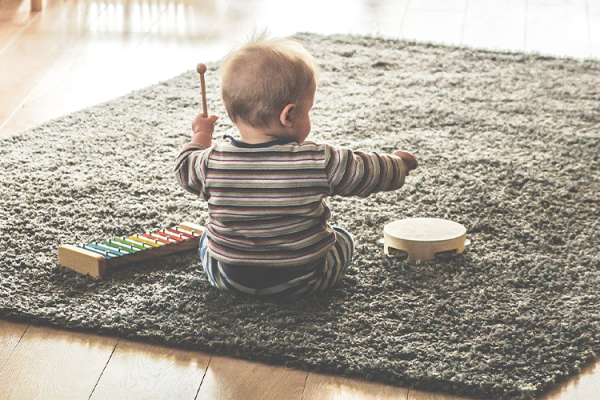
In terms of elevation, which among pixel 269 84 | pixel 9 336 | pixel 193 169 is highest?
pixel 269 84

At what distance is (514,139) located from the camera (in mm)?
1952

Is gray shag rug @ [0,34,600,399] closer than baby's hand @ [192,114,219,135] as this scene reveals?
Yes

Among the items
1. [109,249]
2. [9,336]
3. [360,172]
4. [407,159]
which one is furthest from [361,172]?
[9,336]

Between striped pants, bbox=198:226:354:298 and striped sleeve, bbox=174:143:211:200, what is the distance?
0.11 meters

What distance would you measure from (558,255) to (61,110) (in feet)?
4.38

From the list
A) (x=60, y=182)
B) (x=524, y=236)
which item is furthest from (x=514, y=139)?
(x=60, y=182)

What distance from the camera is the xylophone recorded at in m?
1.36

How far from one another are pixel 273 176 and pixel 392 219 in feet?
1.39

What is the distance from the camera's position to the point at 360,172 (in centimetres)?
123

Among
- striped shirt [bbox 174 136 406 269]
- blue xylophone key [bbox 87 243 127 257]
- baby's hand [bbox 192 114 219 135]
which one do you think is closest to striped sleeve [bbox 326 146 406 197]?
striped shirt [bbox 174 136 406 269]

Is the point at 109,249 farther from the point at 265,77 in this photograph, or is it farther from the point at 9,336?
the point at 265,77

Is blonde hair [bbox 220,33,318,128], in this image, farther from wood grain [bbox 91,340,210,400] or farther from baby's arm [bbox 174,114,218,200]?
wood grain [bbox 91,340,210,400]

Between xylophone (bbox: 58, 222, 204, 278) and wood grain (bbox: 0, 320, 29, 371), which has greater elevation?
xylophone (bbox: 58, 222, 204, 278)

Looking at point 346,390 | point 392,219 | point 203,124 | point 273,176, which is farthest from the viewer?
point 392,219
